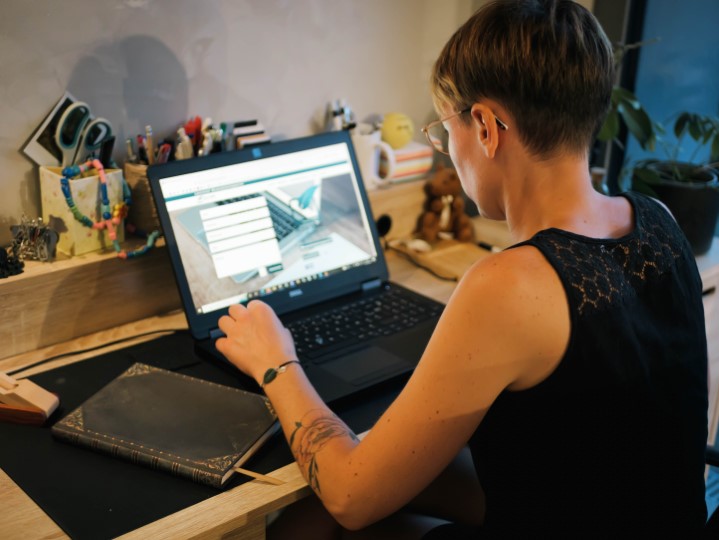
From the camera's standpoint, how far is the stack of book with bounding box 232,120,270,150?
1417mm

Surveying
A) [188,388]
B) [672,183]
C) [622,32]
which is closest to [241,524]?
[188,388]

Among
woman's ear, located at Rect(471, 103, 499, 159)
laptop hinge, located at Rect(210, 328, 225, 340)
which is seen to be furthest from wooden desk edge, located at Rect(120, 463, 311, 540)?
woman's ear, located at Rect(471, 103, 499, 159)

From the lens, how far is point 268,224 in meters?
1.34

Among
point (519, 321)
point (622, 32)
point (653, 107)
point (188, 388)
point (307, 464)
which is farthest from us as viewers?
point (653, 107)

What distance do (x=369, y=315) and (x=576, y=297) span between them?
0.60 metres

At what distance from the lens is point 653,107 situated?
6.71 feet

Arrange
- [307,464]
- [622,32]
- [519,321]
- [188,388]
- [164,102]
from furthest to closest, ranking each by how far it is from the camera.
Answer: [622,32] < [164,102] < [188,388] < [307,464] < [519,321]

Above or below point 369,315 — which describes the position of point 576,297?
above

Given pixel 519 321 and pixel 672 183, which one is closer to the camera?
pixel 519 321

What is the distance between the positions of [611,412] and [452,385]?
0.19m

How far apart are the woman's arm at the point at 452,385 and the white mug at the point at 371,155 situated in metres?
0.86

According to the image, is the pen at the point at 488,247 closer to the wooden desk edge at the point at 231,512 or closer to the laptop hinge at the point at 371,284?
the laptop hinge at the point at 371,284

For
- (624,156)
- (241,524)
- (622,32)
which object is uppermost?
(622,32)

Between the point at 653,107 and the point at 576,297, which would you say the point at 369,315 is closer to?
the point at 576,297
